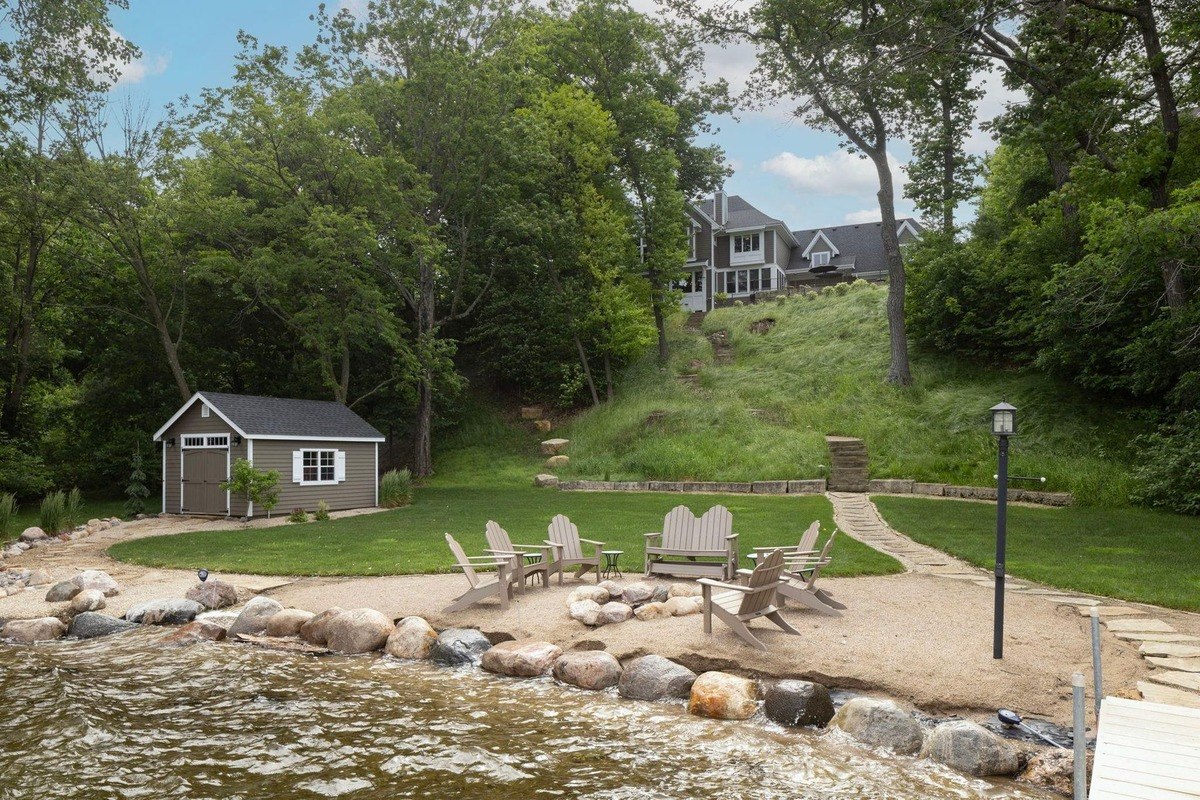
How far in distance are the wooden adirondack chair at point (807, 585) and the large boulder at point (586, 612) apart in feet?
5.37

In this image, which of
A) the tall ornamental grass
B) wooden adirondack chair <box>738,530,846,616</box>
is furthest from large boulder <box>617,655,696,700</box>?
the tall ornamental grass

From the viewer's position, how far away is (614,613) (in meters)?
8.37

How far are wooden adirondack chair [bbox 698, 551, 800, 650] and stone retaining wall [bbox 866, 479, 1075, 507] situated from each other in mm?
12356

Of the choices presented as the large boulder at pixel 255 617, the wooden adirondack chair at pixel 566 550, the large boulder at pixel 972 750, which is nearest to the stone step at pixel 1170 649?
the large boulder at pixel 972 750

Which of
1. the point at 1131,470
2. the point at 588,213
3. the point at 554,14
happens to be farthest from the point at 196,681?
the point at 554,14

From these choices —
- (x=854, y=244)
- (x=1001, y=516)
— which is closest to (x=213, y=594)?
(x=1001, y=516)

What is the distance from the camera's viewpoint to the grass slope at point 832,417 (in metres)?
19.3

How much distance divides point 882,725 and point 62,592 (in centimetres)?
1024

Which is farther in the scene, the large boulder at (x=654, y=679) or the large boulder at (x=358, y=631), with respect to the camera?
the large boulder at (x=358, y=631)

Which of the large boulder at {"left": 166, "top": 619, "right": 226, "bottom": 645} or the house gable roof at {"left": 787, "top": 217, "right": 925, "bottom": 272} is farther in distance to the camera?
the house gable roof at {"left": 787, "top": 217, "right": 925, "bottom": 272}

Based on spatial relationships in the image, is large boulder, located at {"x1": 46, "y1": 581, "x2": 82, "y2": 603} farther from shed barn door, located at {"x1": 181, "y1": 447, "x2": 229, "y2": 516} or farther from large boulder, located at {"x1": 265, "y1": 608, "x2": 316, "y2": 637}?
shed barn door, located at {"x1": 181, "y1": 447, "x2": 229, "y2": 516}

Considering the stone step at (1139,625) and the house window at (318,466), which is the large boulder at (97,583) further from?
the stone step at (1139,625)

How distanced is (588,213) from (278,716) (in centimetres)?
2490

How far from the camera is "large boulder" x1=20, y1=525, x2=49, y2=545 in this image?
15499 millimetres
